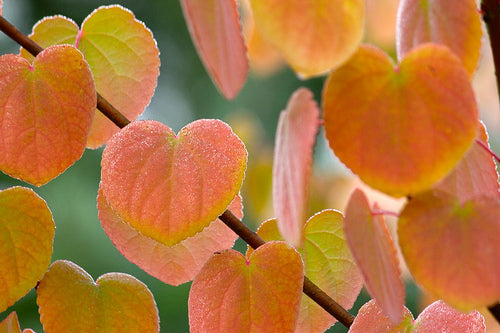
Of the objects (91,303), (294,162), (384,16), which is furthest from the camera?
(384,16)

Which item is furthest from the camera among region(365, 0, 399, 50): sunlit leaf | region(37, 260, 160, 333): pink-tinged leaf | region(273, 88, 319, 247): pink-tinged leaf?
region(365, 0, 399, 50): sunlit leaf

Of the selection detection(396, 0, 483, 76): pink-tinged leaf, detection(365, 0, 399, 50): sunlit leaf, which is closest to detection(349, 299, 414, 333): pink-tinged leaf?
detection(396, 0, 483, 76): pink-tinged leaf

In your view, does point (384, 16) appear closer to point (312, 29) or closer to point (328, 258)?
point (328, 258)

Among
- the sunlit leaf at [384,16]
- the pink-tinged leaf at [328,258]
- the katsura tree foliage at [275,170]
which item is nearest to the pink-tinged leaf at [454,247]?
the katsura tree foliage at [275,170]

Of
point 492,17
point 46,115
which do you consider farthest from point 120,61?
point 492,17

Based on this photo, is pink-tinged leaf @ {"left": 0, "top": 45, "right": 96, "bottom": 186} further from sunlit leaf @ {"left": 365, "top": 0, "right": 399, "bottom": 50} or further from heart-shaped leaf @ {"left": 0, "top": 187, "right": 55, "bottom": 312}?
sunlit leaf @ {"left": 365, "top": 0, "right": 399, "bottom": 50}

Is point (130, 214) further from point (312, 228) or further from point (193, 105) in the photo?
point (193, 105)
